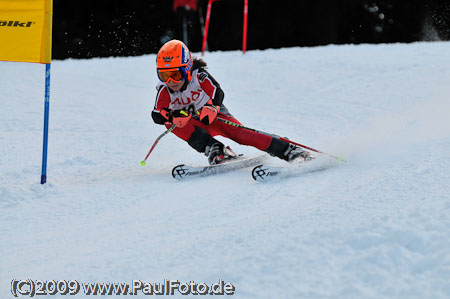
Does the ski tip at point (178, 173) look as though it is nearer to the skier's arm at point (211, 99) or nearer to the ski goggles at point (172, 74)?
the skier's arm at point (211, 99)

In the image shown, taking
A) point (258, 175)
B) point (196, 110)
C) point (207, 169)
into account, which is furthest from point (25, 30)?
point (258, 175)

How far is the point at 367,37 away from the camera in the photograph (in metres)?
22.1

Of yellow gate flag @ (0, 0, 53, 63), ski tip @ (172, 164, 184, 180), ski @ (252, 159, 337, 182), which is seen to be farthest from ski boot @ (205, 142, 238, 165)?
yellow gate flag @ (0, 0, 53, 63)

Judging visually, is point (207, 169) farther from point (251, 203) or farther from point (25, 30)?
point (25, 30)

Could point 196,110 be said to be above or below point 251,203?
above

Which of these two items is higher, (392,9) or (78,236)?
(392,9)

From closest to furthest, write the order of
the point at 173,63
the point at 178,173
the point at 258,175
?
the point at 258,175 → the point at 178,173 → the point at 173,63

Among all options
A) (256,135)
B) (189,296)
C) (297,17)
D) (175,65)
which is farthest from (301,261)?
(297,17)

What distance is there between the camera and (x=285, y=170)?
13.2 feet

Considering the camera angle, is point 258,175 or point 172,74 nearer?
point 258,175

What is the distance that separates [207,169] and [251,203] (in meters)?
1.09

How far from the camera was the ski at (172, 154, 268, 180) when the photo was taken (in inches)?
173

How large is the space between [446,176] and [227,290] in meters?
1.71

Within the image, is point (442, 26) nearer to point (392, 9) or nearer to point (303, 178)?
point (392, 9)
